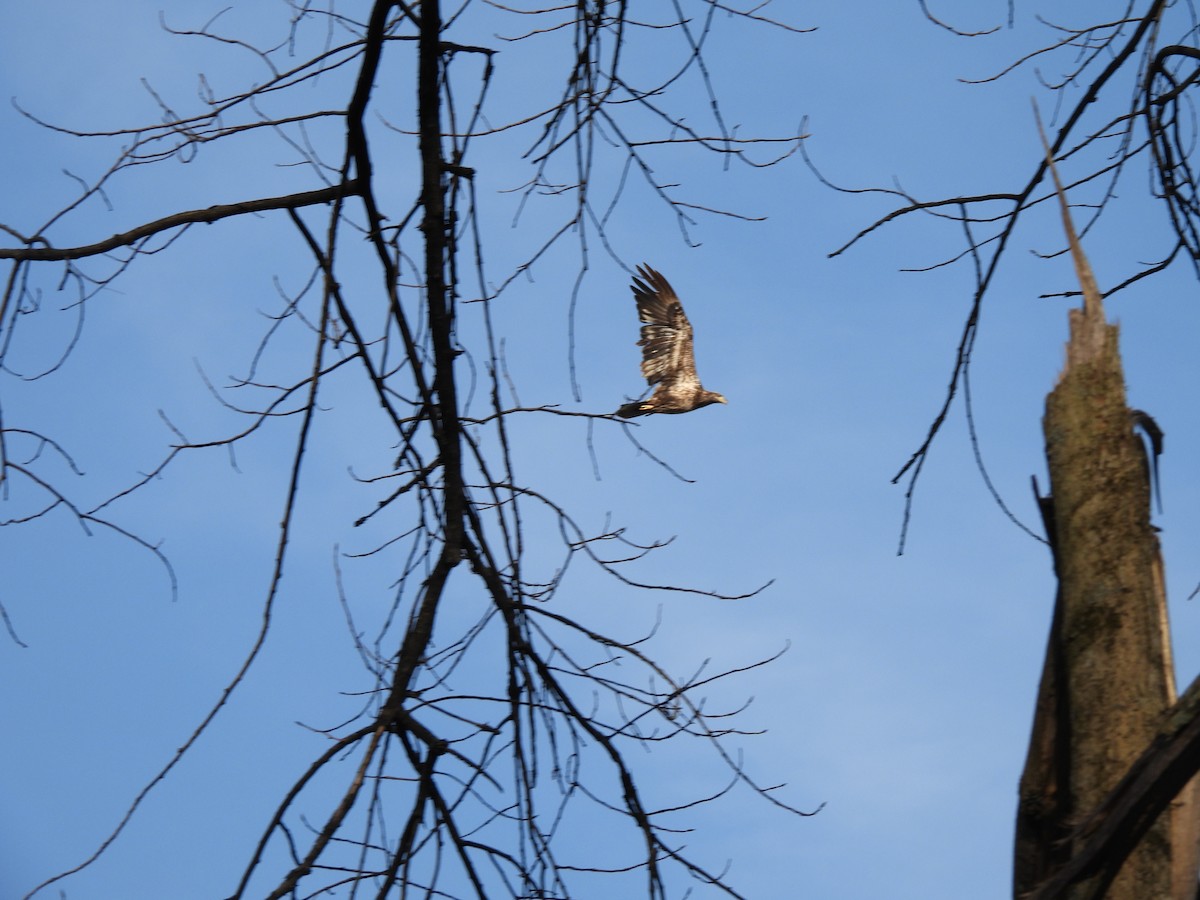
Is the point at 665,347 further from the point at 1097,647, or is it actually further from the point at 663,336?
the point at 1097,647

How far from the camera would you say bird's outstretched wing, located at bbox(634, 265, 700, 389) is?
6684 millimetres

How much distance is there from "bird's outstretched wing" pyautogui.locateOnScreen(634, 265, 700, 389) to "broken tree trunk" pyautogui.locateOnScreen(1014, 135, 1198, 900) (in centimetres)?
441

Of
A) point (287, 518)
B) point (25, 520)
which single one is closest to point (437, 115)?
point (287, 518)

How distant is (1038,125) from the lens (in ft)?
8.51

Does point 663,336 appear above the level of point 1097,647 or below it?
above

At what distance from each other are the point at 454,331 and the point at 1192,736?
65.5 inches

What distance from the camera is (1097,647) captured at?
2092mm

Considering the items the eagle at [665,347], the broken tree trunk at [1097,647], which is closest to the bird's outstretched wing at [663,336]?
the eagle at [665,347]

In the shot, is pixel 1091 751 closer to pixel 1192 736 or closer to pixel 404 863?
pixel 1192 736

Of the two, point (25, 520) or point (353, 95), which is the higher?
point (353, 95)

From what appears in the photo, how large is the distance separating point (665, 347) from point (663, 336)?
7 cm

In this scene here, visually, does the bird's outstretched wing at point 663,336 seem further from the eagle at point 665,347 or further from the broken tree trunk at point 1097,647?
the broken tree trunk at point 1097,647

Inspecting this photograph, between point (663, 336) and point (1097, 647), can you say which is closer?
point (1097, 647)

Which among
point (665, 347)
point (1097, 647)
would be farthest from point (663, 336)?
point (1097, 647)
